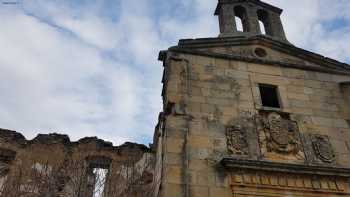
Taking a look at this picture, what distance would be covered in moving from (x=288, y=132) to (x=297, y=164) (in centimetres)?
104

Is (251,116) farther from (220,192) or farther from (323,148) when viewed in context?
(220,192)

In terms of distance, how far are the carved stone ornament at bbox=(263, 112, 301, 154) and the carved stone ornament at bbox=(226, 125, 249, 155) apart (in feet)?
2.03

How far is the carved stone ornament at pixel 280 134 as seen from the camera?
905cm

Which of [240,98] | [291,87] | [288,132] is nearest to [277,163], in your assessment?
[288,132]

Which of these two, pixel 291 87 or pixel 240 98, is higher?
pixel 291 87

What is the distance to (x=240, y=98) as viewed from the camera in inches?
389

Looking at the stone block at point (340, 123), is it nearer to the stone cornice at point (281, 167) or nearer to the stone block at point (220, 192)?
the stone cornice at point (281, 167)

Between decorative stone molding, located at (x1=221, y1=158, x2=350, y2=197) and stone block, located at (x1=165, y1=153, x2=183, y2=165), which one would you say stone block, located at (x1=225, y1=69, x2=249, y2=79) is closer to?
decorative stone molding, located at (x1=221, y1=158, x2=350, y2=197)

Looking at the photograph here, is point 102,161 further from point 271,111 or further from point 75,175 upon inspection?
point 271,111

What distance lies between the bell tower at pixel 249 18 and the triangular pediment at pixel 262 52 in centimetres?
67

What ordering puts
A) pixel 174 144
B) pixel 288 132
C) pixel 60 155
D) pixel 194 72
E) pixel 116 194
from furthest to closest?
pixel 60 155
pixel 116 194
pixel 194 72
pixel 288 132
pixel 174 144

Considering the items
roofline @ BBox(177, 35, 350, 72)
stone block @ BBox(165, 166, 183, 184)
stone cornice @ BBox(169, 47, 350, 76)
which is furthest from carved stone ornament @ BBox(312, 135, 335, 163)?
stone block @ BBox(165, 166, 183, 184)

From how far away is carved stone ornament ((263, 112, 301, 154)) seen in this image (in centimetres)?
905

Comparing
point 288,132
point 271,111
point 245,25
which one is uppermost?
point 245,25
